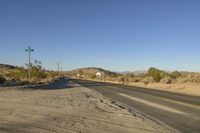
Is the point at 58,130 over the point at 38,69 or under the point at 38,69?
under

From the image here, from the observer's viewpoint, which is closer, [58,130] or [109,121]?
[58,130]

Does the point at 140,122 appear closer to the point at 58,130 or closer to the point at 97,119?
the point at 97,119

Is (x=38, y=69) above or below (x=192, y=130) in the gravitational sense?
above

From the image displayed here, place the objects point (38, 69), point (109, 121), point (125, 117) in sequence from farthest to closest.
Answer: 1. point (38, 69)
2. point (125, 117)
3. point (109, 121)

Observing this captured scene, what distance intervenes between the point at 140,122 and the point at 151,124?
2.17ft

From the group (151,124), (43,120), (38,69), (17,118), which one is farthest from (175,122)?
(38,69)

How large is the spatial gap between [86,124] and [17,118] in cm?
266

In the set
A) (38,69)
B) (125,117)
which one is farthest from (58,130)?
(38,69)

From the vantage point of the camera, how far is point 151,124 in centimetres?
1331

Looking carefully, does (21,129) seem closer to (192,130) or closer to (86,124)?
(86,124)

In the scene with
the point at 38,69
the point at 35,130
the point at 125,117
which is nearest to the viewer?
the point at 35,130

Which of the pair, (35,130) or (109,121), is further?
(109,121)

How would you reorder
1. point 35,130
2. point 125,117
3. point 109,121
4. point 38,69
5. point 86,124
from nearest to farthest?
point 35,130
point 86,124
point 109,121
point 125,117
point 38,69

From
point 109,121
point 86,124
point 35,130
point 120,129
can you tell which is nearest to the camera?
point 35,130
